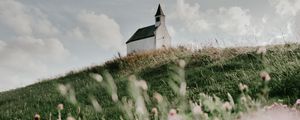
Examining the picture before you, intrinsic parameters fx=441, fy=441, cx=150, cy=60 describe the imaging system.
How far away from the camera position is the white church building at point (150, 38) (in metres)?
55.4

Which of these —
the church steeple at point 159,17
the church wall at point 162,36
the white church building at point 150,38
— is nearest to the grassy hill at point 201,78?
the white church building at point 150,38

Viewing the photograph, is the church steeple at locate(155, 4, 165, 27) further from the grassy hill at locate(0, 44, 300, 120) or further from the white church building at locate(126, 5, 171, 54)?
the grassy hill at locate(0, 44, 300, 120)

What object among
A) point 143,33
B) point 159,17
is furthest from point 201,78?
point 159,17

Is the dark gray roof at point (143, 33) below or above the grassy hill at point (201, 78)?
above

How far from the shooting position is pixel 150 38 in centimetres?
5559

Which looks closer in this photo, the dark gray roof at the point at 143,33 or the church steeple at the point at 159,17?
the dark gray roof at the point at 143,33

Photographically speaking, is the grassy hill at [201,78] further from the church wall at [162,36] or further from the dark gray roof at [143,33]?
the church wall at [162,36]

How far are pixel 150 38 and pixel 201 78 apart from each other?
46295mm

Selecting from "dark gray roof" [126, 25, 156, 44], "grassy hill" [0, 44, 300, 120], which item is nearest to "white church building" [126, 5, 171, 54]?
"dark gray roof" [126, 25, 156, 44]

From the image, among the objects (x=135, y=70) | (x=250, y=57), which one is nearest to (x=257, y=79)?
(x=250, y=57)

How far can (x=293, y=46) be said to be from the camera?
1112cm

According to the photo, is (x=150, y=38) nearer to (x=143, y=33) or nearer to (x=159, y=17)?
(x=143, y=33)

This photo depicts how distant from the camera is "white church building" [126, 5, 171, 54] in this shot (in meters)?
55.4

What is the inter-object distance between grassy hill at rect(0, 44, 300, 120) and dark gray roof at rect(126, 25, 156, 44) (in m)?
41.3
